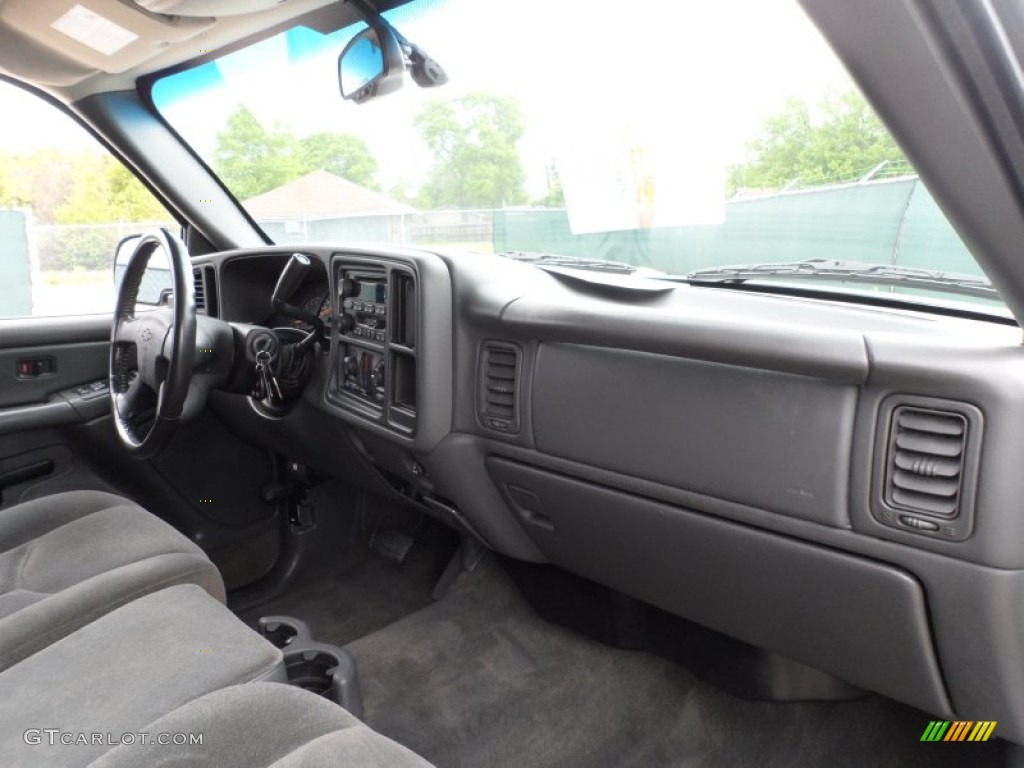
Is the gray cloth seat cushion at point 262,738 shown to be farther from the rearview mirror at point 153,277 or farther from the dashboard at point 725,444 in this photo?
the rearview mirror at point 153,277

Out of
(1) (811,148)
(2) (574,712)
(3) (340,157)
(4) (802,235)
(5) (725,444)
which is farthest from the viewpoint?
(3) (340,157)

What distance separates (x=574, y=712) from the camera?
84.4 inches

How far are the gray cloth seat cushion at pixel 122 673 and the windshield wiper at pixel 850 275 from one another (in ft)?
3.99

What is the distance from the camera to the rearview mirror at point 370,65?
2.41 meters

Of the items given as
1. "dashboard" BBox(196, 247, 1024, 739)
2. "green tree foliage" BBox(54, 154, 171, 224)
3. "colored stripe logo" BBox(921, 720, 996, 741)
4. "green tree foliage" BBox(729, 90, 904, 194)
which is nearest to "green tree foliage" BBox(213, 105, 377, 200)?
"green tree foliage" BBox(54, 154, 171, 224)

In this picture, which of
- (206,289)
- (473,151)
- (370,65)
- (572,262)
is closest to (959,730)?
(572,262)

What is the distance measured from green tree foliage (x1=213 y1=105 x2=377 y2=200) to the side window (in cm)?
32

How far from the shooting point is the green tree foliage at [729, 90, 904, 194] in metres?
1.34

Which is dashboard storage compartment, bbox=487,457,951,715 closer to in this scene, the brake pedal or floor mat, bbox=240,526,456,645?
floor mat, bbox=240,526,456,645

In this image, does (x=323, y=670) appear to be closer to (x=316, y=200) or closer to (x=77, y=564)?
(x=77, y=564)

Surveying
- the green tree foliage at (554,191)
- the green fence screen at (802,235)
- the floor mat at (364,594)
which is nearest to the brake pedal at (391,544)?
the floor mat at (364,594)

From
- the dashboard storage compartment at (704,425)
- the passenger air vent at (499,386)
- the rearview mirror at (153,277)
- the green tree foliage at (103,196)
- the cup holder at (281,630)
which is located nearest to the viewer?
the dashboard storage compartment at (704,425)

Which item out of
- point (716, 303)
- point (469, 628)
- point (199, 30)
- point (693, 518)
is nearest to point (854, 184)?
point (716, 303)

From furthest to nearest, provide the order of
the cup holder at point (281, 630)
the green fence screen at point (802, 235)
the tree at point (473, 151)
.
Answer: the tree at point (473, 151) < the cup holder at point (281, 630) < the green fence screen at point (802, 235)
